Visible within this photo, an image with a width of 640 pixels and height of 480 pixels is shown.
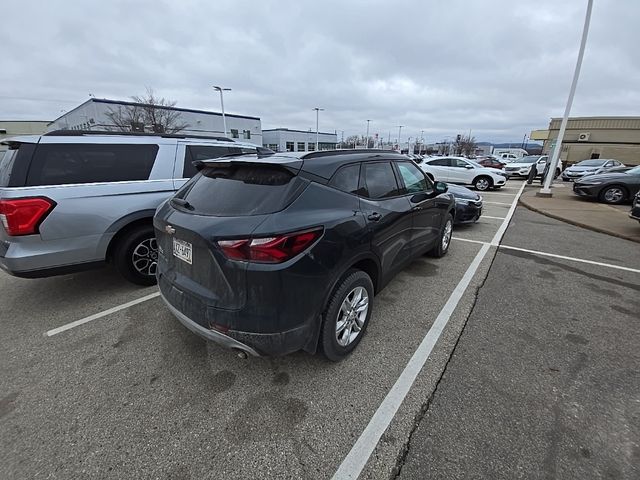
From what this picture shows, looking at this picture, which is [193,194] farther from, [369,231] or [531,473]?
[531,473]

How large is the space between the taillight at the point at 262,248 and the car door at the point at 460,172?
612 inches

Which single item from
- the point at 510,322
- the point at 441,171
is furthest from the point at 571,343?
the point at 441,171

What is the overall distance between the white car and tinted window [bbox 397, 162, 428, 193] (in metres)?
11.4

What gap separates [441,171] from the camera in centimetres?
1541

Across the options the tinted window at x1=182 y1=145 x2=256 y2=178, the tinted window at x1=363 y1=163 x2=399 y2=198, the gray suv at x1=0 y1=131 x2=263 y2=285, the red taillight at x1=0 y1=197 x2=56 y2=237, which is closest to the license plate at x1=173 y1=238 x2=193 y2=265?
the gray suv at x1=0 y1=131 x2=263 y2=285

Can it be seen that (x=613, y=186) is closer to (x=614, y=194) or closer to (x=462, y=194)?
(x=614, y=194)

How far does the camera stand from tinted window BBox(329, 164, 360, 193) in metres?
2.50

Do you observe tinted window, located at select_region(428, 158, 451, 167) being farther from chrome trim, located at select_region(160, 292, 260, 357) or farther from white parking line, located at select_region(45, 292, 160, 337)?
chrome trim, located at select_region(160, 292, 260, 357)

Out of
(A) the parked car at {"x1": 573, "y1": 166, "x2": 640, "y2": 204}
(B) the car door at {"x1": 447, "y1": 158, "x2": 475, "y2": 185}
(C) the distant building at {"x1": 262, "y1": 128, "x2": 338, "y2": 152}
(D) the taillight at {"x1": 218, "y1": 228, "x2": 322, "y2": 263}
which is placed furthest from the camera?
(C) the distant building at {"x1": 262, "y1": 128, "x2": 338, "y2": 152}

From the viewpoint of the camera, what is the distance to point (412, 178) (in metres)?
3.82

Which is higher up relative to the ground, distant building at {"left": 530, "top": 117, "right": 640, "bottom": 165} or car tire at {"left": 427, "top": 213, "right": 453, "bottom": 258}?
distant building at {"left": 530, "top": 117, "right": 640, "bottom": 165}

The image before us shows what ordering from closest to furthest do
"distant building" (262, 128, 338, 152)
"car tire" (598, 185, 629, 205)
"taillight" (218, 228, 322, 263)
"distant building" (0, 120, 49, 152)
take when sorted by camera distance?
"taillight" (218, 228, 322, 263) → "car tire" (598, 185, 629, 205) → "distant building" (0, 120, 49, 152) → "distant building" (262, 128, 338, 152)

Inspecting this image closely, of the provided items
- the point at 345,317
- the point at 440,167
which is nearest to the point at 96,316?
the point at 345,317

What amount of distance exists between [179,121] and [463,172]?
40595 millimetres
